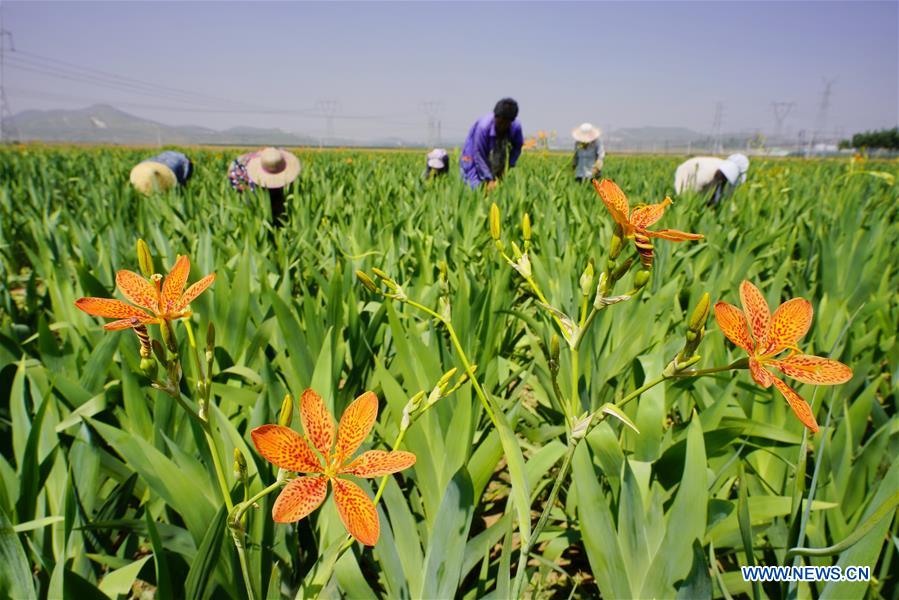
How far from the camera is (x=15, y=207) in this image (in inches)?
144

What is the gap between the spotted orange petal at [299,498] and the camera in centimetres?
37

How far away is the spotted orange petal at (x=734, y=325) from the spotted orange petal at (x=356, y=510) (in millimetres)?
329

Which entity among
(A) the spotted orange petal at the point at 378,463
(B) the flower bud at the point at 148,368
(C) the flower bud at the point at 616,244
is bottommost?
(A) the spotted orange petal at the point at 378,463

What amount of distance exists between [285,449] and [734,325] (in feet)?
1.33

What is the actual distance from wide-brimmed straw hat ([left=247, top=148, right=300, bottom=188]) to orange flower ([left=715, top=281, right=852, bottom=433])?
3.29 metres

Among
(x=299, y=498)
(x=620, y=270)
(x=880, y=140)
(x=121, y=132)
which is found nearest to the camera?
(x=299, y=498)

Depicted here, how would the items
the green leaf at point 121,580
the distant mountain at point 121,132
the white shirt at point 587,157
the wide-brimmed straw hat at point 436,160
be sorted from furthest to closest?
the distant mountain at point 121,132, the wide-brimmed straw hat at point 436,160, the white shirt at point 587,157, the green leaf at point 121,580

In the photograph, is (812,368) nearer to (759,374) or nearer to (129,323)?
(759,374)

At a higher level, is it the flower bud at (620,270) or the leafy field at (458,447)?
the flower bud at (620,270)

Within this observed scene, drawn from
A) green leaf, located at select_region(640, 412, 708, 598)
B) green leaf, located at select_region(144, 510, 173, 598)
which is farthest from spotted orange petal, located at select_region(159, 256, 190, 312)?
green leaf, located at select_region(640, 412, 708, 598)

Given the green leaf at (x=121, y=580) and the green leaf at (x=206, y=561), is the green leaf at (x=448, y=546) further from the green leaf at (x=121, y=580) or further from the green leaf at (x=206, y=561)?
the green leaf at (x=121, y=580)

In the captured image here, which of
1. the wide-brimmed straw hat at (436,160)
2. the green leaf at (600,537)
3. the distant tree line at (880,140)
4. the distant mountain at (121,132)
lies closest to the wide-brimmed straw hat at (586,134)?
the wide-brimmed straw hat at (436,160)

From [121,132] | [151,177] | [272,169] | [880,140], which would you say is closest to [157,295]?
[272,169]

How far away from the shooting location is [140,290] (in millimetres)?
509
